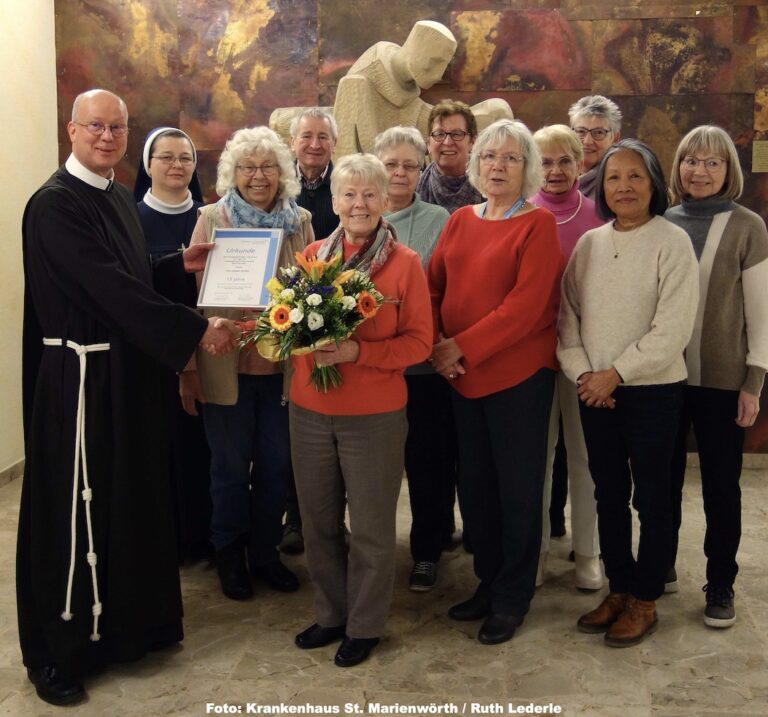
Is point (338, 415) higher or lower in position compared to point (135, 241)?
lower

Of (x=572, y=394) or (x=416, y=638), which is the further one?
(x=572, y=394)

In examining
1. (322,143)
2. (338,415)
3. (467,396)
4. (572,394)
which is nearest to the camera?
(338,415)

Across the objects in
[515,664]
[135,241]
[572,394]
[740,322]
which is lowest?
[515,664]

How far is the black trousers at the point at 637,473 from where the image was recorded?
3.42m

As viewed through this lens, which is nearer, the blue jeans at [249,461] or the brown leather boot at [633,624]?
the brown leather boot at [633,624]

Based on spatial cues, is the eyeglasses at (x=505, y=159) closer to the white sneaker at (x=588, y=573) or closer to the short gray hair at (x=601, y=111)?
the short gray hair at (x=601, y=111)

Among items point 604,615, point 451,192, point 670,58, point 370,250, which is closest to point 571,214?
point 451,192

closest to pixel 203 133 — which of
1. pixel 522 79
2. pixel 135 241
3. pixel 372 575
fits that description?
pixel 522 79

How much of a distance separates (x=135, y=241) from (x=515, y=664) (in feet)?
7.25

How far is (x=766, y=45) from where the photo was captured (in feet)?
20.5

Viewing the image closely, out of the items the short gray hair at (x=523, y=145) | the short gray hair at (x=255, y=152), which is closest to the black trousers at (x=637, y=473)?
the short gray hair at (x=523, y=145)

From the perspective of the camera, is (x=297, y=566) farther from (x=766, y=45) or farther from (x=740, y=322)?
(x=766, y=45)

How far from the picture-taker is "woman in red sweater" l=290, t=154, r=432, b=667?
128 inches

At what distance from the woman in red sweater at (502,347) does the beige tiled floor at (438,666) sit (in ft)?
0.81
